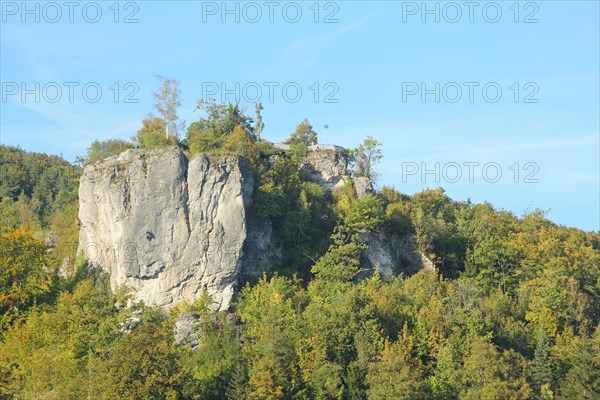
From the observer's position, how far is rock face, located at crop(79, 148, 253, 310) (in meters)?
57.3

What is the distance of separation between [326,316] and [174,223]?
10257 millimetres

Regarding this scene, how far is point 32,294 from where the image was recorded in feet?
193

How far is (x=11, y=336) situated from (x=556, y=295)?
3041 cm

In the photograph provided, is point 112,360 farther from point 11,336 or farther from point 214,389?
point 11,336

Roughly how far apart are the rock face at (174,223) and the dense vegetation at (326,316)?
1327mm

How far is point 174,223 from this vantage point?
5784cm

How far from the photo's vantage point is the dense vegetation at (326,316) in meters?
50.2

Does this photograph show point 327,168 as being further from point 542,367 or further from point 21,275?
point 21,275

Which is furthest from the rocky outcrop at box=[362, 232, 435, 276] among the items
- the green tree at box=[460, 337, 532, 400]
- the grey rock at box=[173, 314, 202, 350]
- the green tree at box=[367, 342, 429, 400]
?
the grey rock at box=[173, 314, 202, 350]

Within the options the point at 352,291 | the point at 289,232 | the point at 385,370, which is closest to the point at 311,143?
the point at 289,232

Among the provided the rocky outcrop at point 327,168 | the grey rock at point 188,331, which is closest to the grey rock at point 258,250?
the grey rock at point 188,331

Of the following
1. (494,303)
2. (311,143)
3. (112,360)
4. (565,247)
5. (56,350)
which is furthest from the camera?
(311,143)

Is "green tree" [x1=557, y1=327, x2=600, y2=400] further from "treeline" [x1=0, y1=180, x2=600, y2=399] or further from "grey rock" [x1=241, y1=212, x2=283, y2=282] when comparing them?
"grey rock" [x1=241, y1=212, x2=283, y2=282]

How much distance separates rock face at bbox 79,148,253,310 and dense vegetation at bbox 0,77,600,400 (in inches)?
52.3
